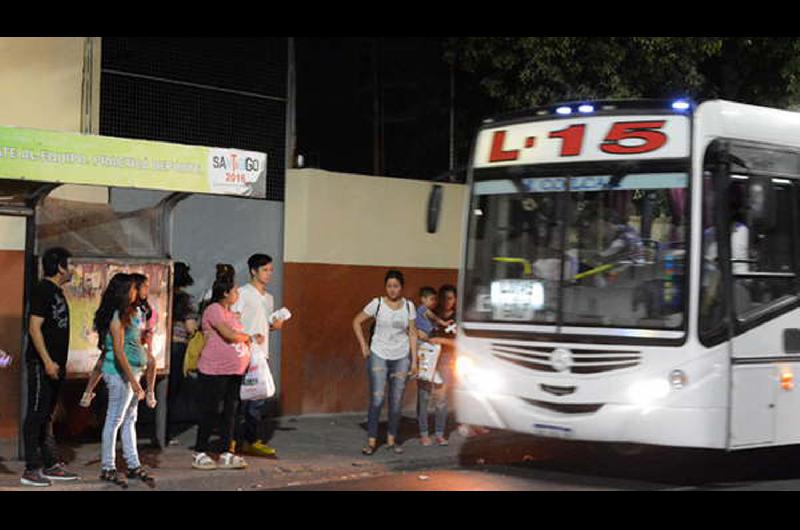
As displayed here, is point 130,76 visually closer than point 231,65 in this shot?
Yes

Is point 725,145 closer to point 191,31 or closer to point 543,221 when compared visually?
point 543,221

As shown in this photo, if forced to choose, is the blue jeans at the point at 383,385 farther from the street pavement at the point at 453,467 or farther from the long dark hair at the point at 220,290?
the long dark hair at the point at 220,290

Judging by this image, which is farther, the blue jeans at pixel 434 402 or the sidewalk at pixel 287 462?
the blue jeans at pixel 434 402

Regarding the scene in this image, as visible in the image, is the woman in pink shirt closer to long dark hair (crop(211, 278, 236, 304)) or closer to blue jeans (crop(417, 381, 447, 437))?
long dark hair (crop(211, 278, 236, 304))

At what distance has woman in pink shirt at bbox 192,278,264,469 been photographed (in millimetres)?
10906

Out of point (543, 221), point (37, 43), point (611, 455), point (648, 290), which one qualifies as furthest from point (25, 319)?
point (611, 455)

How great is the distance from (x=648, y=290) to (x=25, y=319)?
5.30 m

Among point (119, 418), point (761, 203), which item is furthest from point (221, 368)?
point (761, 203)

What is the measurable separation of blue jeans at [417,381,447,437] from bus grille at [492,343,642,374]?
2.40 m

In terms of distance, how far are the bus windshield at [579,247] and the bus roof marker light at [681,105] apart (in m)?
0.52

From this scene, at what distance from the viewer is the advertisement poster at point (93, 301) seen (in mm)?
11891

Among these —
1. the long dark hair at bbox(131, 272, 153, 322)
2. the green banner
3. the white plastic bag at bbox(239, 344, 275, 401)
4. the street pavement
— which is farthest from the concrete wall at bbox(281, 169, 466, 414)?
the long dark hair at bbox(131, 272, 153, 322)

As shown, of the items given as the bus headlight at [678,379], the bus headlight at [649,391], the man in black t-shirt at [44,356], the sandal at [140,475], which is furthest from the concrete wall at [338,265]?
the bus headlight at [678,379]

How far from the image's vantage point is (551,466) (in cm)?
1212
